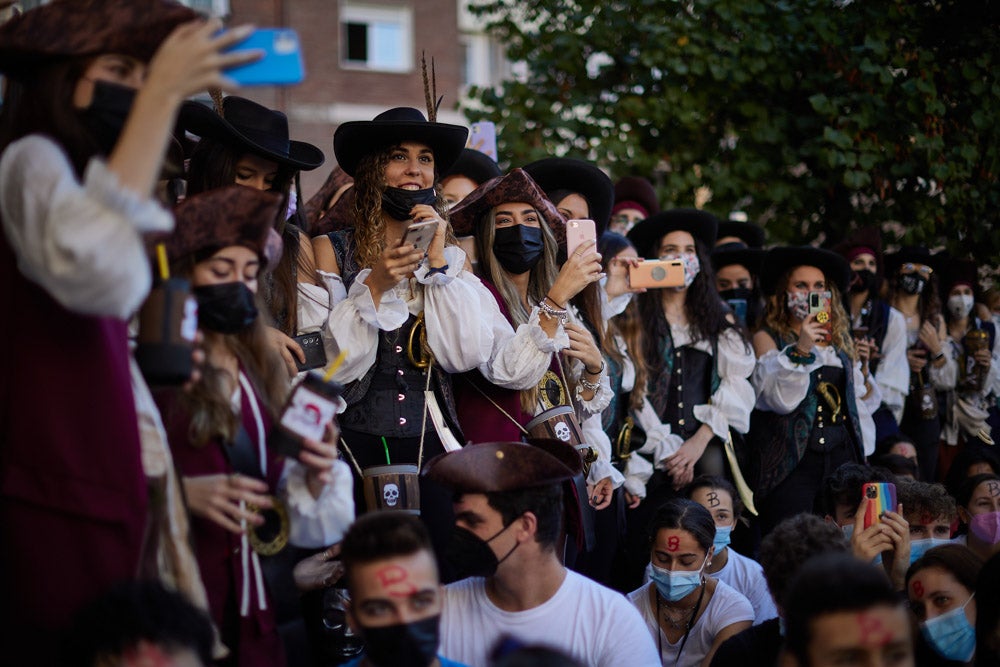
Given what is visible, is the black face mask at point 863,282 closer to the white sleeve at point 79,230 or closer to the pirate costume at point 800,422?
the pirate costume at point 800,422

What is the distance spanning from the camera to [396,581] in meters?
3.24

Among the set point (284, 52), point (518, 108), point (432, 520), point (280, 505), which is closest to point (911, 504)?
point (432, 520)

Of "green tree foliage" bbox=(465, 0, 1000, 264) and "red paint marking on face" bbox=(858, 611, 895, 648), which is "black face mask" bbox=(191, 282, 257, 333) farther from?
"green tree foliage" bbox=(465, 0, 1000, 264)

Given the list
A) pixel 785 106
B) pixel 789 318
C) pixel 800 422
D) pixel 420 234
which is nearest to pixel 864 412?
pixel 800 422

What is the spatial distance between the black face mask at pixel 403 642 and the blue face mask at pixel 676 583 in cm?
223

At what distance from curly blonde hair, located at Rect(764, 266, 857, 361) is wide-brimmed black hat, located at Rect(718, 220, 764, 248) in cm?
120

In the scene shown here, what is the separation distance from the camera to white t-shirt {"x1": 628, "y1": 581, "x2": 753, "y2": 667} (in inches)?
204

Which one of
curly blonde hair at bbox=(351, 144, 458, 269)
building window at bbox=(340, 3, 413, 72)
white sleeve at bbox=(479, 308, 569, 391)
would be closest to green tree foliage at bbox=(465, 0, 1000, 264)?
curly blonde hair at bbox=(351, 144, 458, 269)

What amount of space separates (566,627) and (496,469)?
567 millimetres

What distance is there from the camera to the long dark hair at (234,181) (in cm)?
484

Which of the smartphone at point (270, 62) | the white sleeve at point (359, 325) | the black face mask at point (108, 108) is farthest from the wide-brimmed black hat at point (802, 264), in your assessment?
the black face mask at point (108, 108)

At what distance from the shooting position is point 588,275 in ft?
16.9

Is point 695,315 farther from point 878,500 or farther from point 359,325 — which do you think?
point 359,325

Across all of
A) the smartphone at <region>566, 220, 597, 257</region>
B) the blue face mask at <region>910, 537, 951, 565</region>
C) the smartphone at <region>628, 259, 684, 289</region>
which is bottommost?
the blue face mask at <region>910, 537, 951, 565</region>
